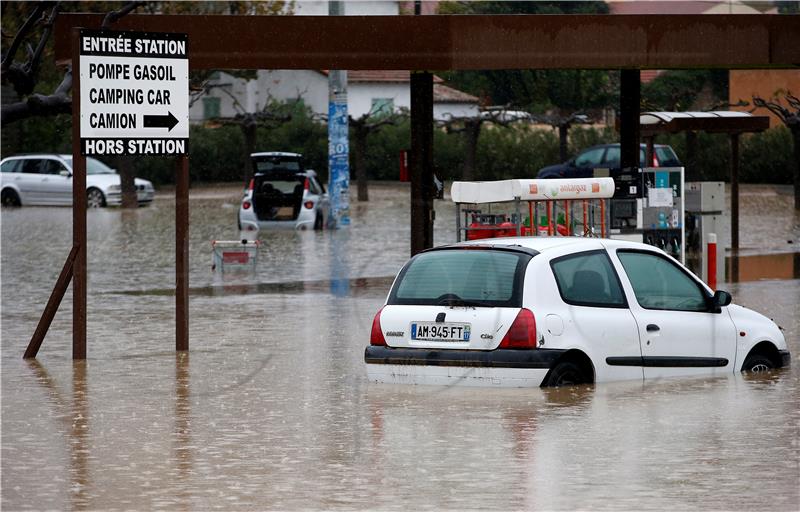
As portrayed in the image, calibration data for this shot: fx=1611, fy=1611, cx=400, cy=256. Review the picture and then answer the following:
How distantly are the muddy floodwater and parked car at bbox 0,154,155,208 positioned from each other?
31094 millimetres

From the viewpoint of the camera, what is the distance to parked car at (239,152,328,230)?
36219 mm

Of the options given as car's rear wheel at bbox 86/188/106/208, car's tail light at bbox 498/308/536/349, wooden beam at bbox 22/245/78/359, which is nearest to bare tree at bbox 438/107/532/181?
car's rear wheel at bbox 86/188/106/208

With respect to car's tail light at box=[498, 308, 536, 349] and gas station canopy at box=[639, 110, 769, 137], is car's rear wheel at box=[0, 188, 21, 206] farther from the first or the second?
car's tail light at box=[498, 308, 536, 349]

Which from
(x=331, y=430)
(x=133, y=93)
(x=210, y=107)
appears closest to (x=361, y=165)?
(x=210, y=107)

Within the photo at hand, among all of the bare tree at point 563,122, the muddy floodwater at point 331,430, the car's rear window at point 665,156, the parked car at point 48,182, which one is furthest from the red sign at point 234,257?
the bare tree at point 563,122

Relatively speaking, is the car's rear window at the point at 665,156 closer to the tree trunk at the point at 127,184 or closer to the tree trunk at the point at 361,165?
the tree trunk at the point at 361,165

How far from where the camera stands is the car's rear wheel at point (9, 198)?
51812mm

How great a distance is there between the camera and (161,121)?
51.8 ft

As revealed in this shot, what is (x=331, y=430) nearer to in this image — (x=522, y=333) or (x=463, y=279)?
(x=522, y=333)

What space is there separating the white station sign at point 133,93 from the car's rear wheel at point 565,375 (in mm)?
5484

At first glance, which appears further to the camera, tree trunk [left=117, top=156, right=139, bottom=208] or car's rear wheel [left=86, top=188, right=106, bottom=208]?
tree trunk [left=117, top=156, right=139, bottom=208]

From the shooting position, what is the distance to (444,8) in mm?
69062

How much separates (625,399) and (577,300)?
0.83 metres

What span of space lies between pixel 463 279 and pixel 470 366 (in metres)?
0.72
